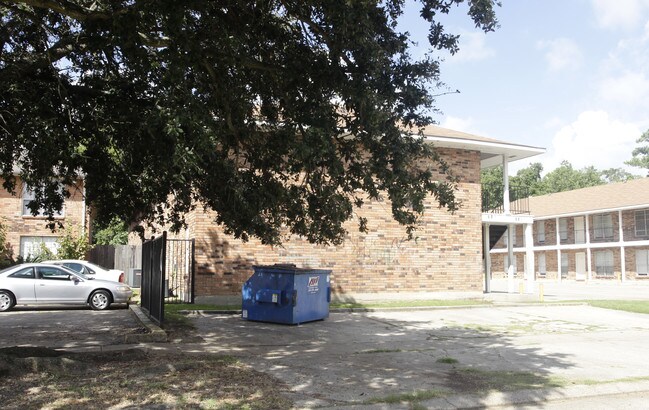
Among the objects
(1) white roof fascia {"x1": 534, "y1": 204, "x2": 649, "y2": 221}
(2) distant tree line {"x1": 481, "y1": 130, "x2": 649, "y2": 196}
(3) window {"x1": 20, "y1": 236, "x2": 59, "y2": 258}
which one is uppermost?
(2) distant tree line {"x1": 481, "y1": 130, "x2": 649, "y2": 196}

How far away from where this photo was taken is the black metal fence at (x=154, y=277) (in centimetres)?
1126

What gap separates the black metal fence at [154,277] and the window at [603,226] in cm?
3896

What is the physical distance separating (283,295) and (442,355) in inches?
182

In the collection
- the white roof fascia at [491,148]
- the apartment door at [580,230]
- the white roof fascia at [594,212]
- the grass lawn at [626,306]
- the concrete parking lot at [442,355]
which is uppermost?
the white roof fascia at [491,148]

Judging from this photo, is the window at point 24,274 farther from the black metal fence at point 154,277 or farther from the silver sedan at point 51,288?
the black metal fence at point 154,277

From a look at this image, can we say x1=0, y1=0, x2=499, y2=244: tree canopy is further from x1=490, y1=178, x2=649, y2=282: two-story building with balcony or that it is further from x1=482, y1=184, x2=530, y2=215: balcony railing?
x1=490, y1=178, x2=649, y2=282: two-story building with balcony

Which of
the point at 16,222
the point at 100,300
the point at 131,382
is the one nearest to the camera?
the point at 131,382

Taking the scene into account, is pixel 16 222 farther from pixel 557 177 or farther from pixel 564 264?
pixel 557 177

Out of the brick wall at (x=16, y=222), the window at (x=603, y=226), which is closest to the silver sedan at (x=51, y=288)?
the brick wall at (x=16, y=222)

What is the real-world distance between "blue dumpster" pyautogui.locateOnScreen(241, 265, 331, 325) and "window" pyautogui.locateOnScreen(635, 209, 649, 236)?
35.1 metres

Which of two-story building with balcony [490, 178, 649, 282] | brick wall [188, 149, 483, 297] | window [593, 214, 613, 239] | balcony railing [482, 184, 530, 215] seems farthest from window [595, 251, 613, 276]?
brick wall [188, 149, 483, 297]

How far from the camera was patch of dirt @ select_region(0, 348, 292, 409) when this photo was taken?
6.08 metres

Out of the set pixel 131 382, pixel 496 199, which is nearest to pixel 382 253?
pixel 131 382

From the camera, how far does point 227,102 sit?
8195mm
